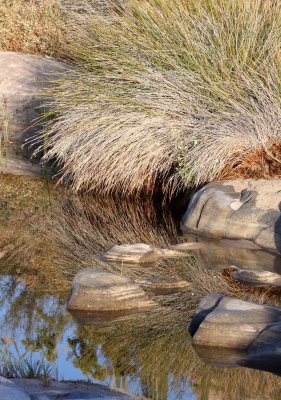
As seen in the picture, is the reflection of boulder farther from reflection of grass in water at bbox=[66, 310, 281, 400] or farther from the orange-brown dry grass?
the orange-brown dry grass

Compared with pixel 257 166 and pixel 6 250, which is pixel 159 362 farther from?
pixel 257 166

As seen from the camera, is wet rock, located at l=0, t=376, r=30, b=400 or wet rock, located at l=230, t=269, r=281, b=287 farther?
wet rock, located at l=230, t=269, r=281, b=287

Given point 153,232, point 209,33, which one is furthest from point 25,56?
point 153,232

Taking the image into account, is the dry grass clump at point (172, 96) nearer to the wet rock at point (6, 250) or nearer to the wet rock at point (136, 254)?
the wet rock at point (136, 254)

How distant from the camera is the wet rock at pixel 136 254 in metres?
7.10

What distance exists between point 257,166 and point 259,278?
2.13 m

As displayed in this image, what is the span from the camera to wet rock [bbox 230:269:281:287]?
6.54 metres

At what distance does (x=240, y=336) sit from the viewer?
5.11m

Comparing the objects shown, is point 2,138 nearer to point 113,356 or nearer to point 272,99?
point 272,99

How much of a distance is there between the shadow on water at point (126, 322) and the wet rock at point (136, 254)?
0.41ft

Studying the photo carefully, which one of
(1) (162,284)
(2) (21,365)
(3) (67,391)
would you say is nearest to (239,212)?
(1) (162,284)

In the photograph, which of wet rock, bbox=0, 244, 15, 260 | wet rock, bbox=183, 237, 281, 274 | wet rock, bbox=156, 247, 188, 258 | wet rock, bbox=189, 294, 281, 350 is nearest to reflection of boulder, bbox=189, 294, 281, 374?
wet rock, bbox=189, 294, 281, 350

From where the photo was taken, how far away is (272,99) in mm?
8477

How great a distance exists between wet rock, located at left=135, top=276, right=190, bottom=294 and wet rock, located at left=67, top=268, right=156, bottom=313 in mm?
251
